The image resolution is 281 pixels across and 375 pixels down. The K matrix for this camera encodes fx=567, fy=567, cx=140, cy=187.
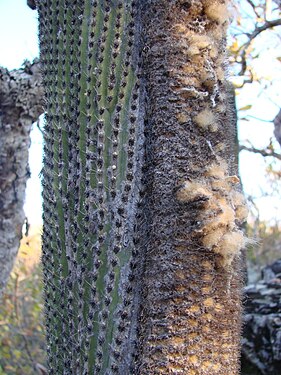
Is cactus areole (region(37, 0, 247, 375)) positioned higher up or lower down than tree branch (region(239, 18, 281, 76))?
lower down

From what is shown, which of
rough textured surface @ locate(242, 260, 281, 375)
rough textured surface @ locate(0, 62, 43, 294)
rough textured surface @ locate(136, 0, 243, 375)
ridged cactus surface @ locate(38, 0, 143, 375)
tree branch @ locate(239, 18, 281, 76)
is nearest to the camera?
rough textured surface @ locate(136, 0, 243, 375)

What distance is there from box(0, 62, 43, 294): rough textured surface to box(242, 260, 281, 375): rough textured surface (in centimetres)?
133

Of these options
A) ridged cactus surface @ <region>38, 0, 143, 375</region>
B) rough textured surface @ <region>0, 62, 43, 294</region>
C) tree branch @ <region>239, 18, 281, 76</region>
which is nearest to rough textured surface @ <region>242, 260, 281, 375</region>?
rough textured surface @ <region>0, 62, 43, 294</region>

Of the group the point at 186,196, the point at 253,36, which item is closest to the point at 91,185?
the point at 186,196

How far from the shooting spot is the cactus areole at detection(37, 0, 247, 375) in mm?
1561

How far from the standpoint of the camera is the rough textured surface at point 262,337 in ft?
10.6

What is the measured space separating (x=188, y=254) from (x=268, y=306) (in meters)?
2.27

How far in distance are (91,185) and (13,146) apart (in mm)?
1483

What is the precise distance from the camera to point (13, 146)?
3.13 metres

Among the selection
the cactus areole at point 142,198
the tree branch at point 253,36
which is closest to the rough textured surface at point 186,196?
the cactus areole at point 142,198

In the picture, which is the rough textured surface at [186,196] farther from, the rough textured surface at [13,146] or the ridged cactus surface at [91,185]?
the rough textured surface at [13,146]

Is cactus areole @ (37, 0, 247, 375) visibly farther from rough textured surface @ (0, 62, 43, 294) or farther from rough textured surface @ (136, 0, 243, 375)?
rough textured surface @ (0, 62, 43, 294)

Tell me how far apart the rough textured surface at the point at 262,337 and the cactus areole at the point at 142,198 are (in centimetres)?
149

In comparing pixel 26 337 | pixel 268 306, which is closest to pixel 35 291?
pixel 26 337
